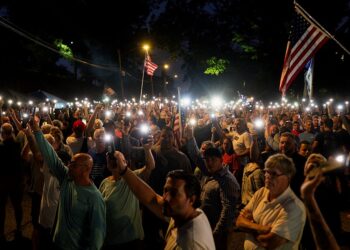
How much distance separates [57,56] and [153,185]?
138ft

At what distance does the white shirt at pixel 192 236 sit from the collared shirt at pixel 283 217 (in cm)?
87

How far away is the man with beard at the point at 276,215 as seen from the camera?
3.74 m

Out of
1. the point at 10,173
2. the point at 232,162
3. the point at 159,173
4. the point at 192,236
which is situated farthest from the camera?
the point at 232,162

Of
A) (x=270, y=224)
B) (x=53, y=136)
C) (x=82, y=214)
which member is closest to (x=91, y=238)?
(x=82, y=214)

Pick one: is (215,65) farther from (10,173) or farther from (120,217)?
(120,217)

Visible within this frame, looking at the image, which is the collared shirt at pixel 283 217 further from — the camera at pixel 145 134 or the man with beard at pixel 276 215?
the camera at pixel 145 134

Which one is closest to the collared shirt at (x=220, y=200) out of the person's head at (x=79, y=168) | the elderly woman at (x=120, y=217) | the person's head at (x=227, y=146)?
the elderly woman at (x=120, y=217)

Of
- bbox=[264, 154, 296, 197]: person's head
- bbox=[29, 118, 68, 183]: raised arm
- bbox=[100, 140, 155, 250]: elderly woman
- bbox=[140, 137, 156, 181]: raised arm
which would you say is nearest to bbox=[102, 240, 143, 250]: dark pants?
bbox=[100, 140, 155, 250]: elderly woman

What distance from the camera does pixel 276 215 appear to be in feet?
12.6

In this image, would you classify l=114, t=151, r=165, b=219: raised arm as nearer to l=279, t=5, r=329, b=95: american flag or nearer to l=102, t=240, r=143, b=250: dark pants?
l=102, t=240, r=143, b=250: dark pants

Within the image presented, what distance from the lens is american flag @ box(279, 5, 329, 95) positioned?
28.1 ft

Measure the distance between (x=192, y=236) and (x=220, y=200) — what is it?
6.26 feet

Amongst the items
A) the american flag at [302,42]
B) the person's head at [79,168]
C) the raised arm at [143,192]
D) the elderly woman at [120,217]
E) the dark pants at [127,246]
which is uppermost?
the american flag at [302,42]

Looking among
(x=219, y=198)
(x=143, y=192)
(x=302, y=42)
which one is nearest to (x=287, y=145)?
(x=219, y=198)
